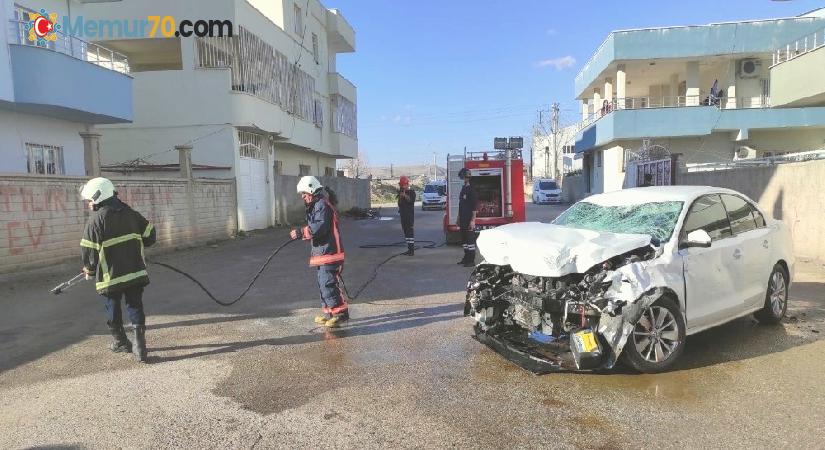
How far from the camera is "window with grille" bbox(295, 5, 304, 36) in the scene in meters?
25.8

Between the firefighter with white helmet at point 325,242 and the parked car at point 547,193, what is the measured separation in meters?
33.3

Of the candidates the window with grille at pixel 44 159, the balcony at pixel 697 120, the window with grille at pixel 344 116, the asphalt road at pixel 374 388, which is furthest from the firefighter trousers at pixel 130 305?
the window with grille at pixel 344 116

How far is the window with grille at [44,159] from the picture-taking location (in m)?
14.2

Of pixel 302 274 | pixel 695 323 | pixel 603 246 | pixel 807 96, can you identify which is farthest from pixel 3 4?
pixel 807 96

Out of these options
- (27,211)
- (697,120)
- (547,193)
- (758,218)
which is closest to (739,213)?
(758,218)

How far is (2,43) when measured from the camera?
39.1 feet

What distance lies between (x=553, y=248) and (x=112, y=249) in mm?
4144

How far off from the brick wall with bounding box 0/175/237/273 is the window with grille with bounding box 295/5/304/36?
42.4ft

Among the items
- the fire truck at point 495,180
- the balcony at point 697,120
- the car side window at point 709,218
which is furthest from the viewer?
the balcony at point 697,120

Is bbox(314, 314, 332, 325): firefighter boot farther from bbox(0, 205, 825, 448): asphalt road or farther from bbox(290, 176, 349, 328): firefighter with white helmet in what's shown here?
bbox(0, 205, 825, 448): asphalt road

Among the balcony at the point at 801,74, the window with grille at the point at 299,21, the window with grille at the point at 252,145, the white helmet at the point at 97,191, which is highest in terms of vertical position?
the window with grille at the point at 299,21

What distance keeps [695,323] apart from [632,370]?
790mm

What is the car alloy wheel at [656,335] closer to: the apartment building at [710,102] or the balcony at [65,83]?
the balcony at [65,83]

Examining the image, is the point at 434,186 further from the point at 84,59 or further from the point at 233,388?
the point at 233,388
